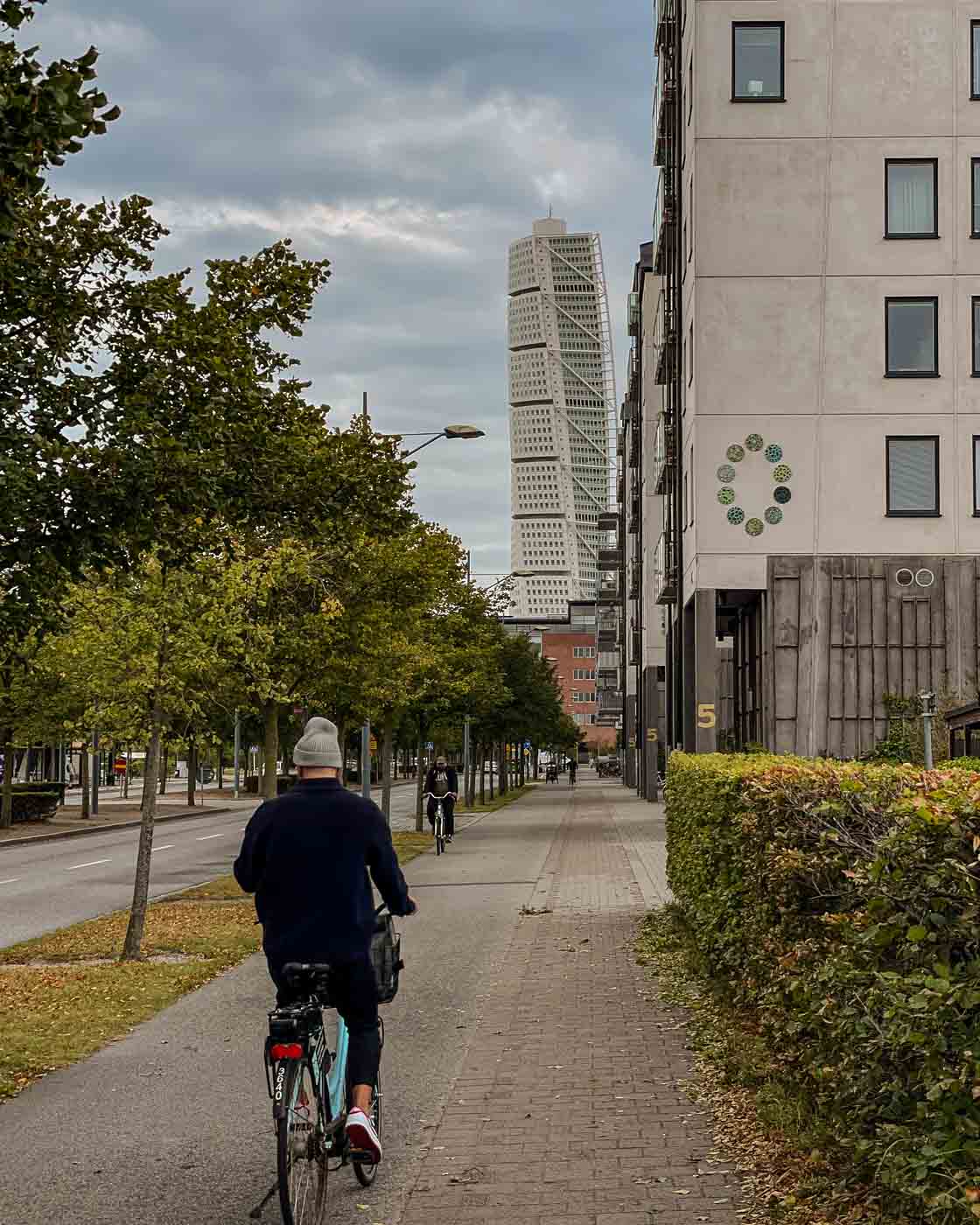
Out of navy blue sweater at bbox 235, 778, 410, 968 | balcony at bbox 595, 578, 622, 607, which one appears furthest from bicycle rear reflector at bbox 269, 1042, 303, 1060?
balcony at bbox 595, 578, 622, 607

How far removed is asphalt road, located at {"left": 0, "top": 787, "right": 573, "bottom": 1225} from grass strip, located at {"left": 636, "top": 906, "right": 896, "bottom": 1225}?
1.32 meters

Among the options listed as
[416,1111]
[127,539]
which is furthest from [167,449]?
[416,1111]

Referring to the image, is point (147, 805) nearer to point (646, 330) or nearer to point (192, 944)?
point (192, 944)

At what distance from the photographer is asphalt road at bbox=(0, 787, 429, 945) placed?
19734 mm

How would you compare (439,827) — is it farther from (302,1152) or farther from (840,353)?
(302,1152)

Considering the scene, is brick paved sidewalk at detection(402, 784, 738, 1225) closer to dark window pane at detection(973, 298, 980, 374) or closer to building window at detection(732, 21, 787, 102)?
dark window pane at detection(973, 298, 980, 374)

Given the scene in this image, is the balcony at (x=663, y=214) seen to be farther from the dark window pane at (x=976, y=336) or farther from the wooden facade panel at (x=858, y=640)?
the wooden facade panel at (x=858, y=640)

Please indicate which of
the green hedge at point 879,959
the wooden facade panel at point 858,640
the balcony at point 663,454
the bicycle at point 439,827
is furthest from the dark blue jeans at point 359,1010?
the balcony at point 663,454

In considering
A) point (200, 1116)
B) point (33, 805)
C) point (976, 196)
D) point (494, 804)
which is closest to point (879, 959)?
point (200, 1116)

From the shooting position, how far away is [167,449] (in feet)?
29.7

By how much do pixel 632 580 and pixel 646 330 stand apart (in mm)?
17938

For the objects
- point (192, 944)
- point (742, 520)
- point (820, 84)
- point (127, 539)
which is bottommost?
point (192, 944)

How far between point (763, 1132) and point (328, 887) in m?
2.27

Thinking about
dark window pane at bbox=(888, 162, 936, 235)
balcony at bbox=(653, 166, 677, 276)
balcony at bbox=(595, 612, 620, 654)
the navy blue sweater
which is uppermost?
balcony at bbox=(653, 166, 677, 276)
